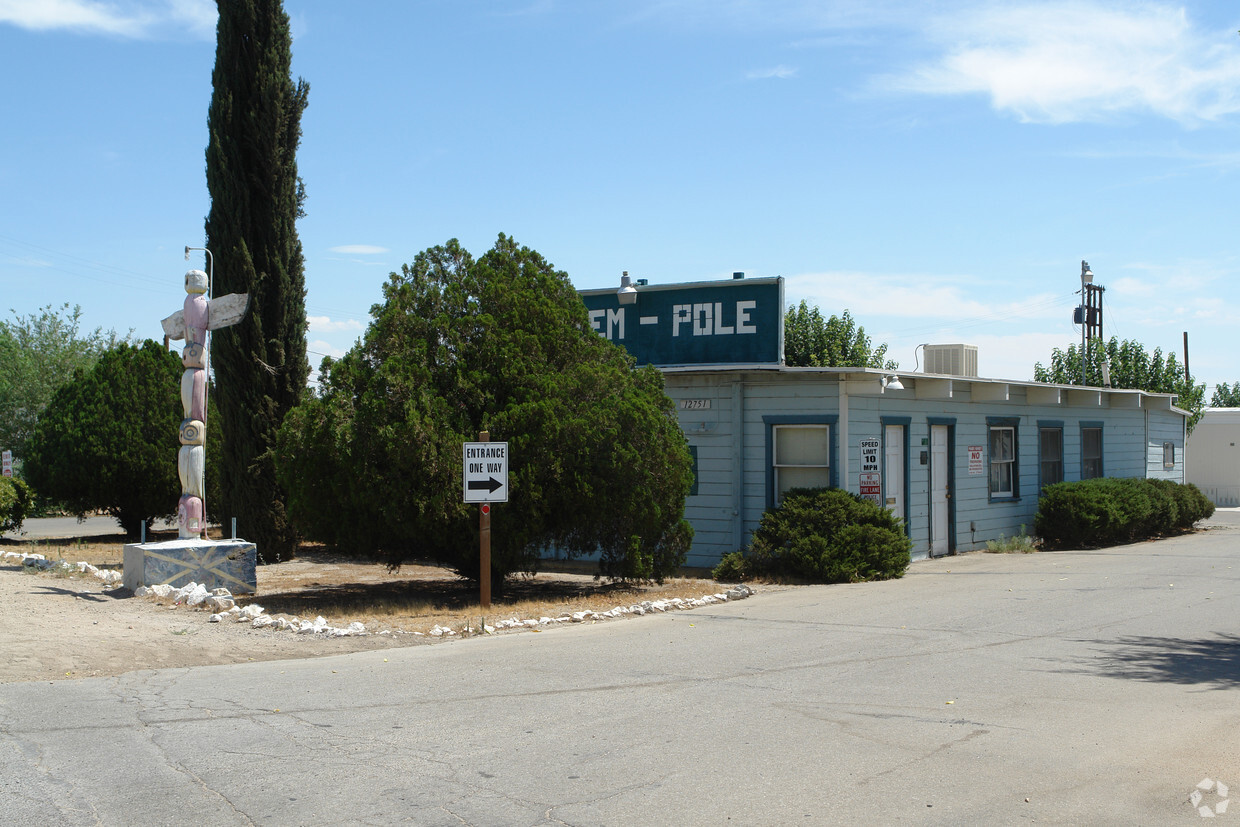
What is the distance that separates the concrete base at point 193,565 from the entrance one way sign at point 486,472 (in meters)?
4.01

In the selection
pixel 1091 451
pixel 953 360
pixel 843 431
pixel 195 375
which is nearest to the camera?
pixel 195 375

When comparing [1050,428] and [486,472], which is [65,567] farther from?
[1050,428]

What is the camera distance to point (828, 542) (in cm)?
1560

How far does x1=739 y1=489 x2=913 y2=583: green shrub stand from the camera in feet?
50.8

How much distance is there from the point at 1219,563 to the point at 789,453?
23.6 ft

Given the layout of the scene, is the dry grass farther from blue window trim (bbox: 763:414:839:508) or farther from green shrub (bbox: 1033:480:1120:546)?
green shrub (bbox: 1033:480:1120:546)

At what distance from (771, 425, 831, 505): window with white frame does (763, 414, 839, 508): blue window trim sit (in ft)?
0.11

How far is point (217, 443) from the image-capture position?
71.6 feet

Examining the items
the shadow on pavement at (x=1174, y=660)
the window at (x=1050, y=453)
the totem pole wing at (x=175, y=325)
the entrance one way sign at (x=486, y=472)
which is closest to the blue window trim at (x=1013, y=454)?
the window at (x=1050, y=453)

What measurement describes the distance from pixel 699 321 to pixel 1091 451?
1122cm

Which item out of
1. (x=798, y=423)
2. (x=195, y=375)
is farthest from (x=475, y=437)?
(x=798, y=423)

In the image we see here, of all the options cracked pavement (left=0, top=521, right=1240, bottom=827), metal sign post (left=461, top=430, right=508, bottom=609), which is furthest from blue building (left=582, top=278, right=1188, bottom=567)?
metal sign post (left=461, top=430, right=508, bottom=609)

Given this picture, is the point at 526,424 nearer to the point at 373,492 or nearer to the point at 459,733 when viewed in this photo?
the point at 373,492

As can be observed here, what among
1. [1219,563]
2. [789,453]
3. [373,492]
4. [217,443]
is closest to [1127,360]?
[1219,563]
